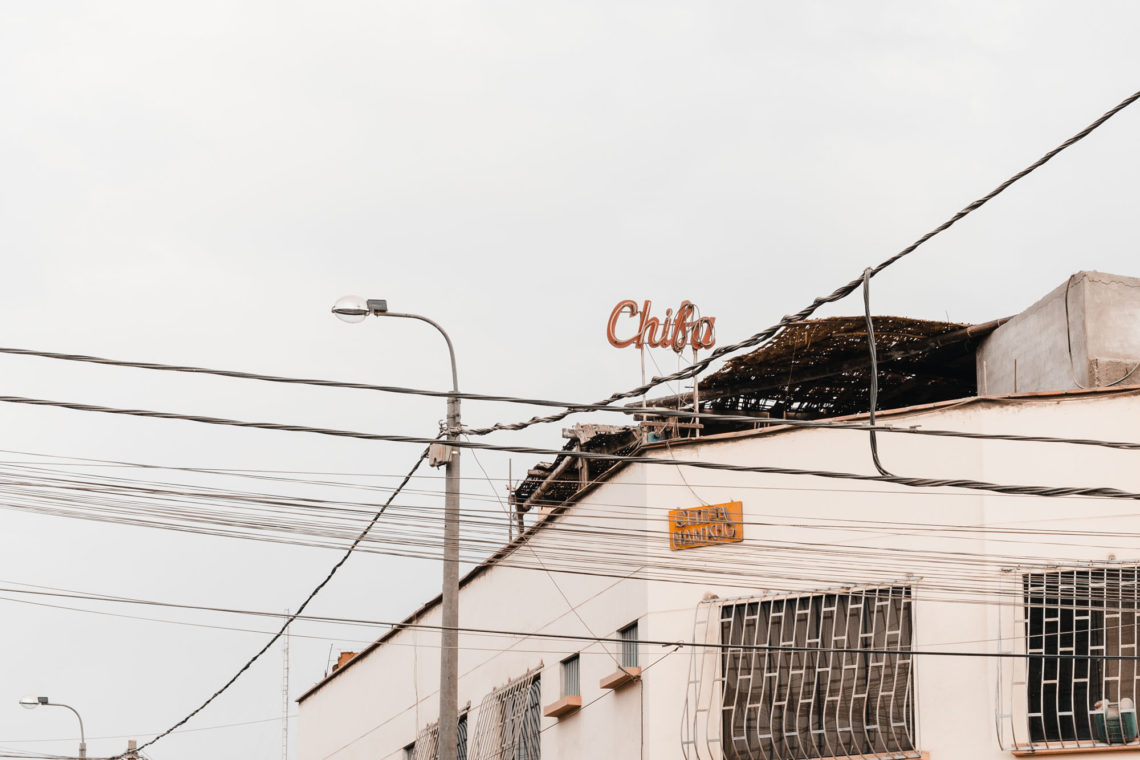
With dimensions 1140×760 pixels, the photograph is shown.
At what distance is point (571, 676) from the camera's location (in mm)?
22250

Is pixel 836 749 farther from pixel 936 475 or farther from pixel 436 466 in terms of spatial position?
pixel 436 466

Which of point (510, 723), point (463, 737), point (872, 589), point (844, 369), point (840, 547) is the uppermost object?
point (844, 369)

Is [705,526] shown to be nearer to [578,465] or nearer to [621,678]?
[621,678]

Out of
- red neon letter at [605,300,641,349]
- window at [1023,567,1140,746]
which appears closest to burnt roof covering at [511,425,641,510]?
red neon letter at [605,300,641,349]

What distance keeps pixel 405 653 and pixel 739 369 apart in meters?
8.69

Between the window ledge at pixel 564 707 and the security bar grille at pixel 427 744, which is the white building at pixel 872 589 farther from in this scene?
the security bar grille at pixel 427 744

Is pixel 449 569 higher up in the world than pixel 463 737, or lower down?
higher up

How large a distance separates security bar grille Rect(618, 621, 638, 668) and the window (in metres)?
5.30

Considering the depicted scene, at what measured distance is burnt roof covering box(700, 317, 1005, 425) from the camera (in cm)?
2445

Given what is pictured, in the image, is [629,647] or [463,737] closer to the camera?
[629,647]

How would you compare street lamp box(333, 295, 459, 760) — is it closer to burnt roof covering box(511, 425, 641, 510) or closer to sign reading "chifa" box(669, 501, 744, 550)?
sign reading "chifa" box(669, 501, 744, 550)

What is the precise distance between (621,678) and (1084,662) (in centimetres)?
587

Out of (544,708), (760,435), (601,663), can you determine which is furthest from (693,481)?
(544,708)

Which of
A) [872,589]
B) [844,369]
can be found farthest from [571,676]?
[844,369]
